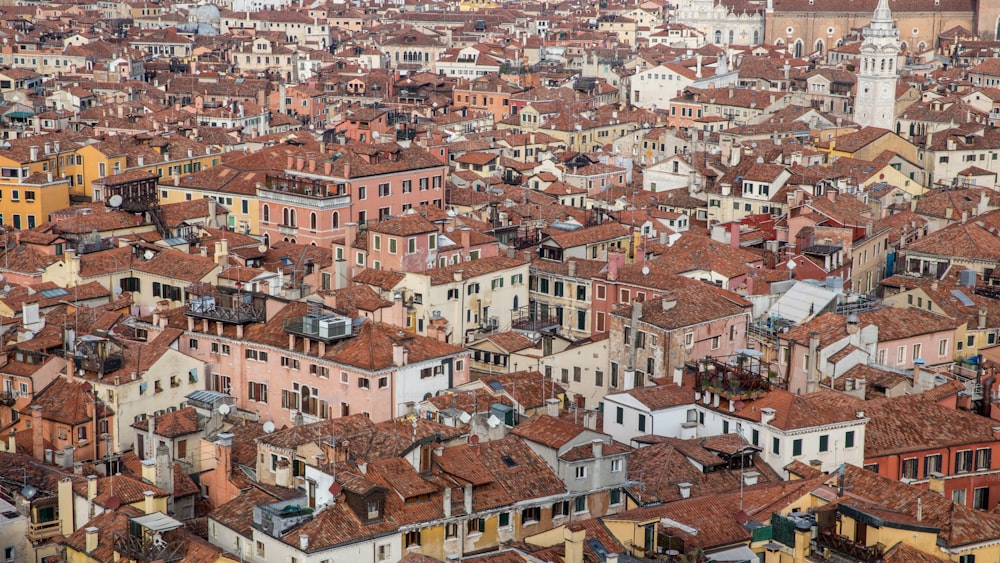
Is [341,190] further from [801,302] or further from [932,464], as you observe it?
[932,464]

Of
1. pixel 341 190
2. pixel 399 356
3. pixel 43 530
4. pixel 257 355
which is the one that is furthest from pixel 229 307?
pixel 341 190

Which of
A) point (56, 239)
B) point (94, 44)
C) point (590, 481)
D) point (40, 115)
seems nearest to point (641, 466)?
point (590, 481)

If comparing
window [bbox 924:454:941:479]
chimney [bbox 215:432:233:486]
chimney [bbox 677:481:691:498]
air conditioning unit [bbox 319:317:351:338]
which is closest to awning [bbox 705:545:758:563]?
chimney [bbox 677:481:691:498]

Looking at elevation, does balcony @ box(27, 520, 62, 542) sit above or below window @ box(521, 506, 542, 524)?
below

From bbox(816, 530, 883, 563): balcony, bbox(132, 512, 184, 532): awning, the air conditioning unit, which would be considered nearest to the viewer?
bbox(816, 530, 883, 563): balcony

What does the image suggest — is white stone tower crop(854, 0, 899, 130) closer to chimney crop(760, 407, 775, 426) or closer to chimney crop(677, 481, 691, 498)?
chimney crop(760, 407, 775, 426)

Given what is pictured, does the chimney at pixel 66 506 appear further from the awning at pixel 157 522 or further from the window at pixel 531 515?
the window at pixel 531 515
